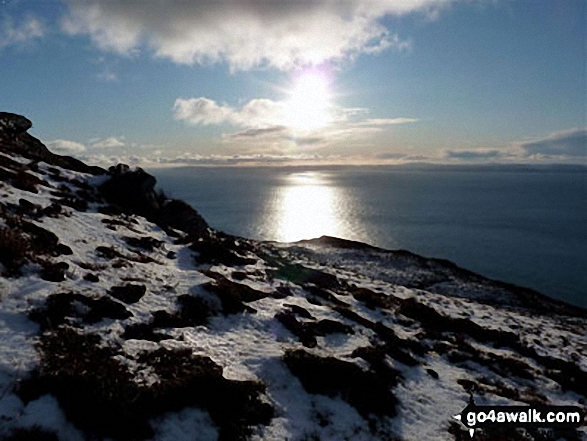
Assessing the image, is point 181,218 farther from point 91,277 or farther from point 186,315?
point 186,315

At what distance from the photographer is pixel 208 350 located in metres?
11.1

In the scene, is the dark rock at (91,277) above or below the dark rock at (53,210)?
below

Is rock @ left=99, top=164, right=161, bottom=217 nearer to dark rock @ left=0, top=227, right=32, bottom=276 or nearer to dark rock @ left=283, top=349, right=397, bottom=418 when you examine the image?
dark rock @ left=0, top=227, right=32, bottom=276

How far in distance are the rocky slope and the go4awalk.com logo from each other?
0.35 meters

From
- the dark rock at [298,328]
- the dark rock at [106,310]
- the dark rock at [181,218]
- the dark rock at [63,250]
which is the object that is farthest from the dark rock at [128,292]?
the dark rock at [181,218]

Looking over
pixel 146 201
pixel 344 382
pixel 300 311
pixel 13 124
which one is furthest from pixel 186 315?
pixel 13 124

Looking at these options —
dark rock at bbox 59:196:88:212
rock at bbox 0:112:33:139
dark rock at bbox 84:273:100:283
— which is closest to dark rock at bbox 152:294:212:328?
dark rock at bbox 84:273:100:283

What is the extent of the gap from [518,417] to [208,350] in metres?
10.4

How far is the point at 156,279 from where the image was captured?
15578 mm

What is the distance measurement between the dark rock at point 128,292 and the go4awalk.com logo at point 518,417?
37.5ft

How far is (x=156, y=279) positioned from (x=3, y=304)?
5.95m

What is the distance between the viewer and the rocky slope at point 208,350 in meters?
7.91

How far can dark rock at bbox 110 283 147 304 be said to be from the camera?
42.1 feet

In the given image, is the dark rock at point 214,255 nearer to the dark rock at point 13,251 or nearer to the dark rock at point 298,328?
the dark rock at point 298,328
